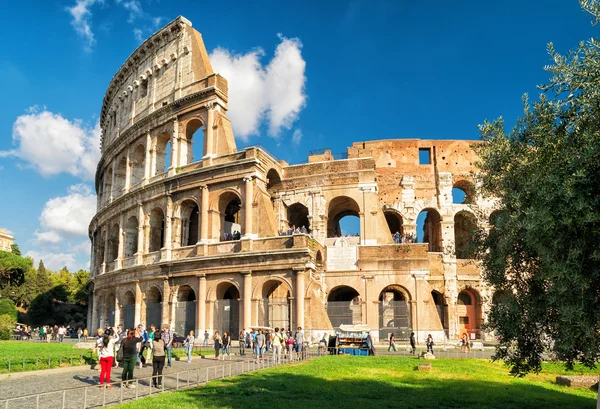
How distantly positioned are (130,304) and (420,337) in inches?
737

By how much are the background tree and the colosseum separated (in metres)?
15.5

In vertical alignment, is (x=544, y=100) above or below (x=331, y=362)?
above

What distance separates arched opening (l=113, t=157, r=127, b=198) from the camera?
38406 mm

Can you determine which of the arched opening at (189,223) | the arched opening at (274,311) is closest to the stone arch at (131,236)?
the arched opening at (189,223)

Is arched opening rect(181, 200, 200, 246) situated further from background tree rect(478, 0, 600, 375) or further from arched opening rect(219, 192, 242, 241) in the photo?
background tree rect(478, 0, 600, 375)

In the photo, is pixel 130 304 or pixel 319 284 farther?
pixel 130 304

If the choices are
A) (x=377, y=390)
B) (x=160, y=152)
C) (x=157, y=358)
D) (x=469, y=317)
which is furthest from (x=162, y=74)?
(x=377, y=390)

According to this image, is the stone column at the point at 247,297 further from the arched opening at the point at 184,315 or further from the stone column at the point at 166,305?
the stone column at the point at 166,305

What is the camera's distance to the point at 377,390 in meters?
12.3

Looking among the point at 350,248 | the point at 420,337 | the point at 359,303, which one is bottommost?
the point at 420,337

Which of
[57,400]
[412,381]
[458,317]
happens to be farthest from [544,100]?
[458,317]

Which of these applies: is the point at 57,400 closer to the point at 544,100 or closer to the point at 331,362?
the point at 331,362

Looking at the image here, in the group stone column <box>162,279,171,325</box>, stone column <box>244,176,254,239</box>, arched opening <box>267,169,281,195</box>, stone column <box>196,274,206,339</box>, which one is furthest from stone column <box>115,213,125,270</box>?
stone column <box>244,176,254,239</box>

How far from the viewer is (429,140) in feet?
117
